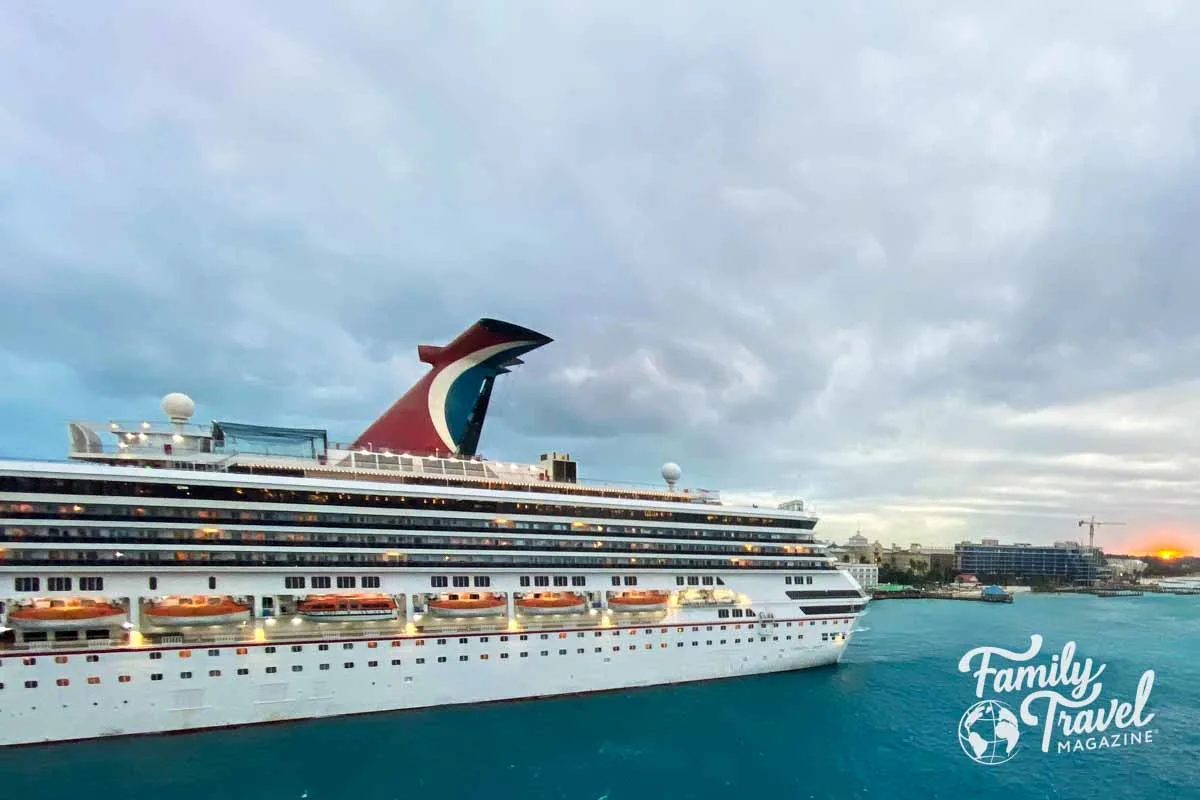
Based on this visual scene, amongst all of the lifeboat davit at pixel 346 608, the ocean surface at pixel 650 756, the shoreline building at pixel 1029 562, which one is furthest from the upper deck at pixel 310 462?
the shoreline building at pixel 1029 562

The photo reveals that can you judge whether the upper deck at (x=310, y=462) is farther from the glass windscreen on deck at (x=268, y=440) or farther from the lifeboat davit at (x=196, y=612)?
the lifeboat davit at (x=196, y=612)

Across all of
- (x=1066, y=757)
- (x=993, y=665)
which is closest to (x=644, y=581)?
(x=1066, y=757)

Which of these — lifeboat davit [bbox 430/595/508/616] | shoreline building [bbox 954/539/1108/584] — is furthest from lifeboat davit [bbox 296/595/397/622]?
shoreline building [bbox 954/539/1108/584]

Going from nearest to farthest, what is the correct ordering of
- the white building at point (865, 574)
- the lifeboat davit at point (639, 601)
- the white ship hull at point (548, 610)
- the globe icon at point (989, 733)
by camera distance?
the globe icon at point (989, 733)
the white ship hull at point (548, 610)
the lifeboat davit at point (639, 601)
the white building at point (865, 574)

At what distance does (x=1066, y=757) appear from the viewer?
2547 centimetres

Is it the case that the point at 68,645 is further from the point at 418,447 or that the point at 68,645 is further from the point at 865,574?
the point at 865,574

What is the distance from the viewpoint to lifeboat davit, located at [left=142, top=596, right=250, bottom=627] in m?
23.8

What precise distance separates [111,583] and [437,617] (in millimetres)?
12584

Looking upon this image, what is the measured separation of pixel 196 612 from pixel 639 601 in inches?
791

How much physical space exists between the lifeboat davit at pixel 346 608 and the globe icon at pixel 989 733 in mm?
25530

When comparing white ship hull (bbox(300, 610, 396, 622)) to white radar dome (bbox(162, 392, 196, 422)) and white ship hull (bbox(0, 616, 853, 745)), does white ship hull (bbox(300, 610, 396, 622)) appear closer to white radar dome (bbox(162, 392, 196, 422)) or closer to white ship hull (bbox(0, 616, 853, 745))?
white ship hull (bbox(0, 616, 853, 745))

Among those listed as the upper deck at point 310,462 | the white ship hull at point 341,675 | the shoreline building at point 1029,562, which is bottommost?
the shoreline building at point 1029,562

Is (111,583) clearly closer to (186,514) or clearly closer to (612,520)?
(186,514)

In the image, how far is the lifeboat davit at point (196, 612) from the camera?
23766 mm
